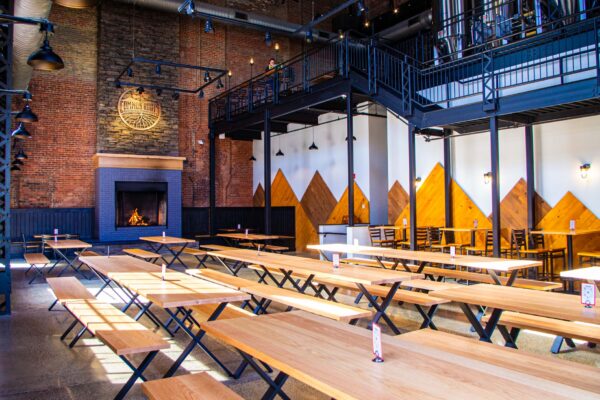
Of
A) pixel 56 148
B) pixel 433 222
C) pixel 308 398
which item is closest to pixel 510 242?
pixel 433 222

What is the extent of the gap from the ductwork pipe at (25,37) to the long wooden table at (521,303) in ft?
22.5

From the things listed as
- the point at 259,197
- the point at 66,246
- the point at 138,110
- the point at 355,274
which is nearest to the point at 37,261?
the point at 66,246

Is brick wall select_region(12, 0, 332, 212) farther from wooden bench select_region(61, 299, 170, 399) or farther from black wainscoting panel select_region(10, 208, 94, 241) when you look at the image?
wooden bench select_region(61, 299, 170, 399)

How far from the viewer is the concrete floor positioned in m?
3.51

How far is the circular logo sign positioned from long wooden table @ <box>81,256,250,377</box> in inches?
351

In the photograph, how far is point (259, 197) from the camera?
1581 cm

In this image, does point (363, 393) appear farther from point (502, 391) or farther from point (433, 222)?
point (433, 222)

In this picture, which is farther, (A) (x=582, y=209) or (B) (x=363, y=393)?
(A) (x=582, y=209)

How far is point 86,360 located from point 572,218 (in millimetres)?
7990

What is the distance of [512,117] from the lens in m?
7.89

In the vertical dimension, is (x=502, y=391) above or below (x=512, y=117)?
below

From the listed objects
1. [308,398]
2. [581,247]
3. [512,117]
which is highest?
[512,117]

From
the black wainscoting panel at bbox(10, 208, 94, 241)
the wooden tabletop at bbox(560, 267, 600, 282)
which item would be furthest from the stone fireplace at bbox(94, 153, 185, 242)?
the wooden tabletop at bbox(560, 267, 600, 282)

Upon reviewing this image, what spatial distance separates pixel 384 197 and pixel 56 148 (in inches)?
349
